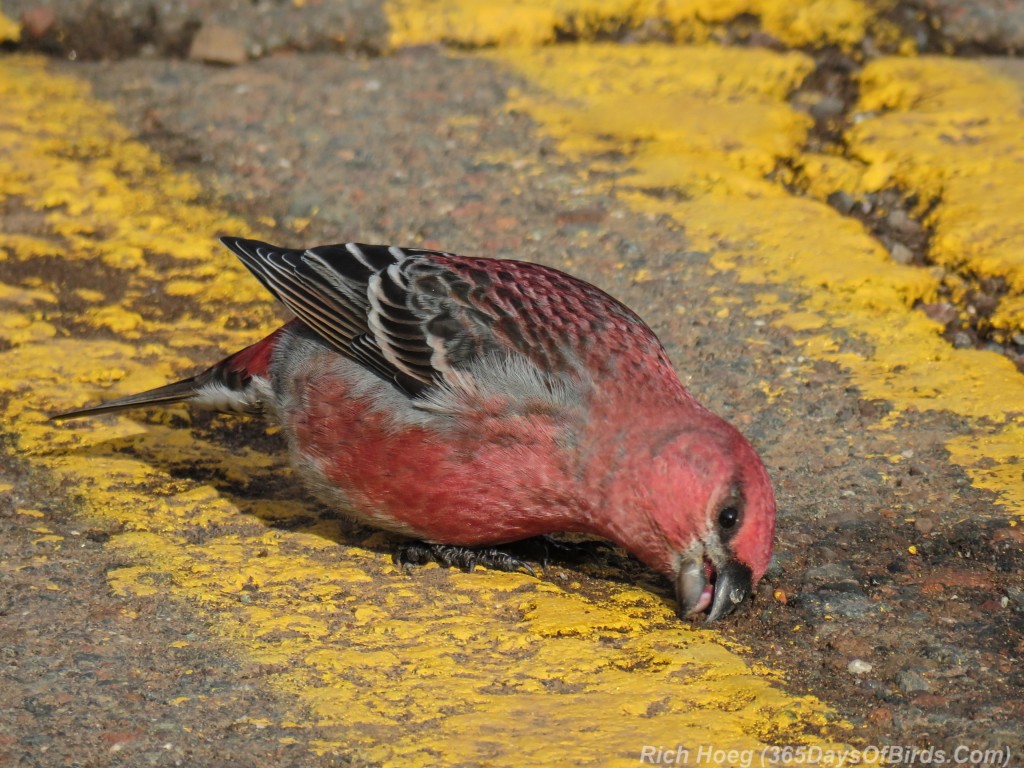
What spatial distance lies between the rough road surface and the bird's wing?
601 millimetres

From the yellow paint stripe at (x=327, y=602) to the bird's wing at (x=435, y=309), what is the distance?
60 cm

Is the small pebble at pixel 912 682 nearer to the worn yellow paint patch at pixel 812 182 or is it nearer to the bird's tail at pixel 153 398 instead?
the worn yellow paint patch at pixel 812 182

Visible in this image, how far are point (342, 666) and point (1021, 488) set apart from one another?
2163 mm

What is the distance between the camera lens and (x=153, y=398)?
191 inches

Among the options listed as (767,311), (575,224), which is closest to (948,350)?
(767,311)

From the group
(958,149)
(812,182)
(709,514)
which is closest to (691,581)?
(709,514)

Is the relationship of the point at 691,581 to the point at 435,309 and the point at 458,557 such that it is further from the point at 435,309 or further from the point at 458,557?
the point at 435,309

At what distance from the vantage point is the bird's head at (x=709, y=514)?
12.6ft

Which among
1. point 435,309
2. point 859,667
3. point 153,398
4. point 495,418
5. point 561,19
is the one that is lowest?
point 859,667

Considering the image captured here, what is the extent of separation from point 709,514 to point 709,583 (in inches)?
8.3

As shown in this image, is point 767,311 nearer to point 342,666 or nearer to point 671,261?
point 671,261

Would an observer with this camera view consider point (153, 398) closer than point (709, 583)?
No

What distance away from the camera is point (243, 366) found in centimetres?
477

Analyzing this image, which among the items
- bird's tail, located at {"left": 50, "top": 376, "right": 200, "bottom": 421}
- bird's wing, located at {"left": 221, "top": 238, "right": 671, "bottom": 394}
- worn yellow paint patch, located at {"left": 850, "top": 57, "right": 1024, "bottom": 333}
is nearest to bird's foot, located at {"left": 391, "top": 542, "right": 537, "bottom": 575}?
bird's wing, located at {"left": 221, "top": 238, "right": 671, "bottom": 394}
